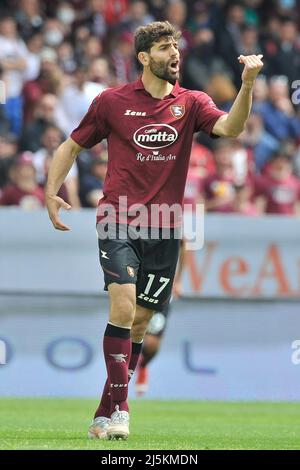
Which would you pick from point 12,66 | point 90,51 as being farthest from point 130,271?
point 90,51

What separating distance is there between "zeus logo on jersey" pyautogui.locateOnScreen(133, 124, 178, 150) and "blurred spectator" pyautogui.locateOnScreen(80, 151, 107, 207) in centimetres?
652

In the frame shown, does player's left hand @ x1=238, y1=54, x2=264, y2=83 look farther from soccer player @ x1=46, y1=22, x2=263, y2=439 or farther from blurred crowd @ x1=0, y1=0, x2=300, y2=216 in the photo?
blurred crowd @ x1=0, y1=0, x2=300, y2=216

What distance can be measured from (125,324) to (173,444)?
86cm

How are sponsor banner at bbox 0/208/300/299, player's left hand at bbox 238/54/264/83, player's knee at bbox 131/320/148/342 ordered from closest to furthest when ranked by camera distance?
player's left hand at bbox 238/54/264/83 → player's knee at bbox 131/320/148/342 → sponsor banner at bbox 0/208/300/299

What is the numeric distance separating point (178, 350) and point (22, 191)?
2.56 m

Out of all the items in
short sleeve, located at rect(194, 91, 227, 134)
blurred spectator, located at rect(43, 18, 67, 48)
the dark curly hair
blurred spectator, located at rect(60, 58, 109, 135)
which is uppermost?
blurred spectator, located at rect(43, 18, 67, 48)

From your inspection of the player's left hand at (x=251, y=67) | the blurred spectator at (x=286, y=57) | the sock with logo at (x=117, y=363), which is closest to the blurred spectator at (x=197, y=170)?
the blurred spectator at (x=286, y=57)

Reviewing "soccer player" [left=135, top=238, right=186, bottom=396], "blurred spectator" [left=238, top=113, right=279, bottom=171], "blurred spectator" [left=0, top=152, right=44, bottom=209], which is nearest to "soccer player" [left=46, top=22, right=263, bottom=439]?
"soccer player" [left=135, top=238, right=186, bottom=396]

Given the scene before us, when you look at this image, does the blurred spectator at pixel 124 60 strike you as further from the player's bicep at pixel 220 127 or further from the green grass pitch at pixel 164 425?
the player's bicep at pixel 220 127

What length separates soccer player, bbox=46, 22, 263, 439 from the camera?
8094 millimetres

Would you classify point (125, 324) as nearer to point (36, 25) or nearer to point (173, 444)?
point (173, 444)

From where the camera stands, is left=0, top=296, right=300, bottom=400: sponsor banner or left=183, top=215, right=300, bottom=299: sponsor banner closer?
left=0, top=296, right=300, bottom=400: sponsor banner

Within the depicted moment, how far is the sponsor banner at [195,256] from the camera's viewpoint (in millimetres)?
13406
